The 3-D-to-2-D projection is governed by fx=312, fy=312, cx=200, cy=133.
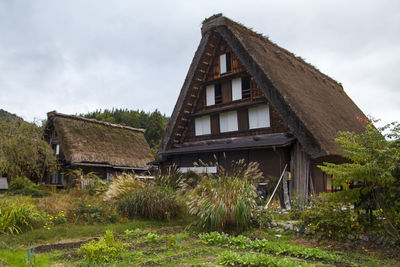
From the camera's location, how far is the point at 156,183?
10.1 m

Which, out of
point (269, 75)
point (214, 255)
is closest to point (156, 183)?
point (214, 255)

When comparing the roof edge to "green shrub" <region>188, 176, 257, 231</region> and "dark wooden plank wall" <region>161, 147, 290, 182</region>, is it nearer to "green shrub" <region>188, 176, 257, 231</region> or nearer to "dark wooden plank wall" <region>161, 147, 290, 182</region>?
"dark wooden plank wall" <region>161, 147, 290, 182</region>

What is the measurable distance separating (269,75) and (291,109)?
1.84 m

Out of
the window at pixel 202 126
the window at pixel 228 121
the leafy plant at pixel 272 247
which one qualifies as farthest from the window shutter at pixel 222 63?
the leafy plant at pixel 272 247

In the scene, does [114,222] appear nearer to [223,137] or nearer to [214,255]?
[214,255]

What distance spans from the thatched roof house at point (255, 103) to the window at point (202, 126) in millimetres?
101

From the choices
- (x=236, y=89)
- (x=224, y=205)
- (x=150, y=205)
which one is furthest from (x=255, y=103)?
(x=224, y=205)

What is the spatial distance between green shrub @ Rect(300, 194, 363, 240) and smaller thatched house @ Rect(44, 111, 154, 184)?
53.2ft

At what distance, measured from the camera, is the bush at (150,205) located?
332 inches

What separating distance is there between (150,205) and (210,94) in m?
8.54

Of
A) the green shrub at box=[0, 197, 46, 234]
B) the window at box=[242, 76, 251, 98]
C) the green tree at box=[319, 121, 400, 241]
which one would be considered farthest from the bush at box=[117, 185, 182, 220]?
the window at box=[242, 76, 251, 98]

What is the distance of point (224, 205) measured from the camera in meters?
7.11

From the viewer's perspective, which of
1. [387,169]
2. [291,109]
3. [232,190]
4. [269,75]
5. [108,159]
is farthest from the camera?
[108,159]

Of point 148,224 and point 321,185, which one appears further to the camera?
point 321,185
